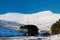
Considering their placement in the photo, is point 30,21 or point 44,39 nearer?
point 44,39

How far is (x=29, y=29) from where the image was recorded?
19.8 meters

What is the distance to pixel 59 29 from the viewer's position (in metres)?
17.1

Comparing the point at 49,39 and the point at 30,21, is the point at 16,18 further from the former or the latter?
the point at 49,39

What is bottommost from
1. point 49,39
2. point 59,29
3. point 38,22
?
point 49,39

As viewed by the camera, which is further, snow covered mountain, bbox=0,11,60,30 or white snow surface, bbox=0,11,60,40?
snow covered mountain, bbox=0,11,60,30

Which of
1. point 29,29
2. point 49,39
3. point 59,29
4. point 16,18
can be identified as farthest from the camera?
point 16,18

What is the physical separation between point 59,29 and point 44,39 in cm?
789

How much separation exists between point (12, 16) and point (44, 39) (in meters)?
37.9

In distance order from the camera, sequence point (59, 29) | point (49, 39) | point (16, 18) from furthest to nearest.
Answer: point (16, 18)
point (59, 29)
point (49, 39)

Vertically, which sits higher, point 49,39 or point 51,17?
point 51,17

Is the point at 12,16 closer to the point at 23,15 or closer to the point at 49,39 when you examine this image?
the point at 23,15

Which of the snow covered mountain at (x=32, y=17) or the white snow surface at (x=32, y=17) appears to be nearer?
the white snow surface at (x=32, y=17)

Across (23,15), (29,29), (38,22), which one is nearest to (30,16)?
(23,15)

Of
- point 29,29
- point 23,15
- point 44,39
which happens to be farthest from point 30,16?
point 44,39
